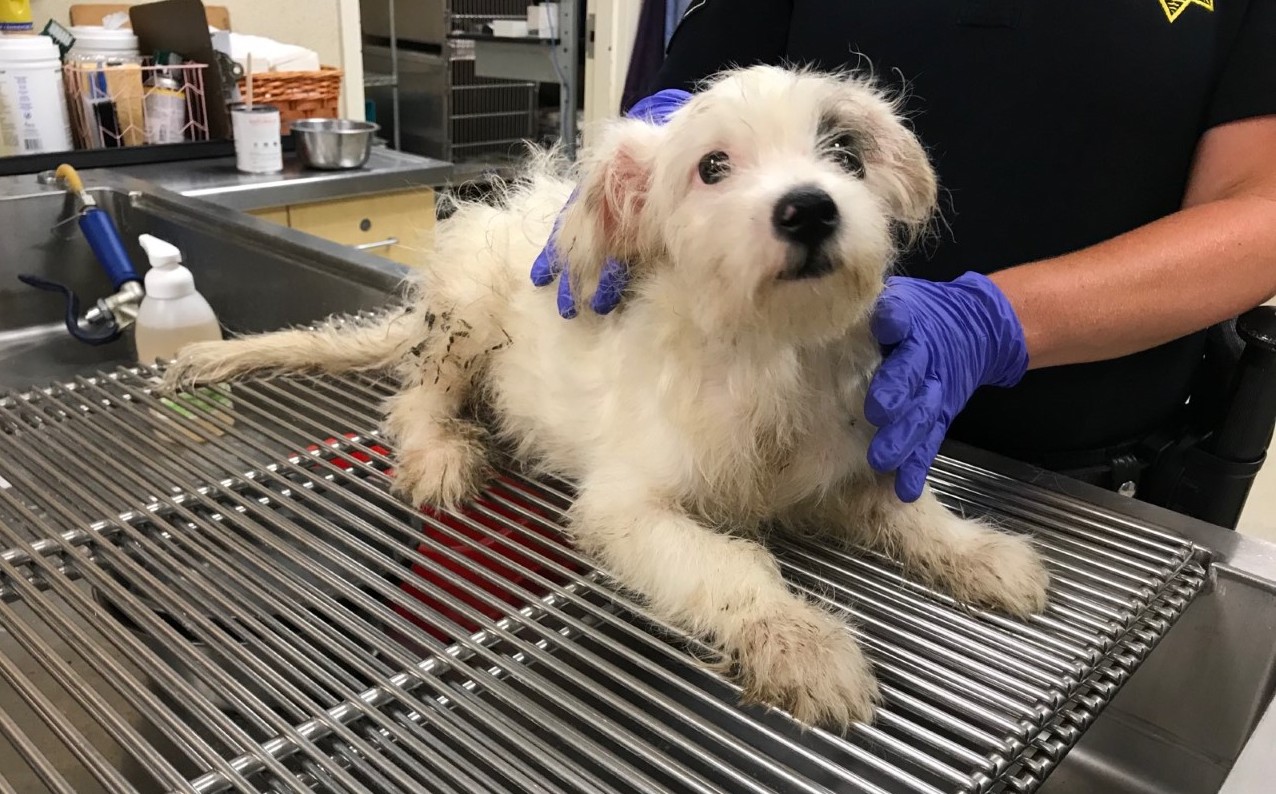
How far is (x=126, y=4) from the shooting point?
8.87ft

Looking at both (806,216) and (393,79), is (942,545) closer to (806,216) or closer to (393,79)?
(806,216)

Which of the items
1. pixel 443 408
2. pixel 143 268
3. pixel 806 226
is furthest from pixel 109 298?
pixel 806 226

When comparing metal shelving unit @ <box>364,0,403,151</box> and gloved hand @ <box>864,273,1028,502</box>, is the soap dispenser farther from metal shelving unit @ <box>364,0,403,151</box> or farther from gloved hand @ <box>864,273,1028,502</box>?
metal shelving unit @ <box>364,0,403,151</box>

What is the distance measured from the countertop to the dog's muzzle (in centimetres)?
163

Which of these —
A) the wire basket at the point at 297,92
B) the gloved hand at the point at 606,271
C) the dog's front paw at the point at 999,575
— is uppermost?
the gloved hand at the point at 606,271

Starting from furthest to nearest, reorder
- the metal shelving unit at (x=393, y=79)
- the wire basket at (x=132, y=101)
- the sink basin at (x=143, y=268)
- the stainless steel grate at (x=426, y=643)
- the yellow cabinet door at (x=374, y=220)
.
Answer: the metal shelving unit at (x=393, y=79)
the yellow cabinet door at (x=374, y=220)
the wire basket at (x=132, y=101)
the sink basin at (x=143, y=268)
the stainless steel grate at (x=426, y=643)

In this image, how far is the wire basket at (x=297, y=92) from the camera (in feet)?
8.59

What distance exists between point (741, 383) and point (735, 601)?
0.70 feet

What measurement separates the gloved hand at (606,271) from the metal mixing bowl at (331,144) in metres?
1.47

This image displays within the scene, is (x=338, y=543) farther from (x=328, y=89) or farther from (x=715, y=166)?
(x=328, y=89)

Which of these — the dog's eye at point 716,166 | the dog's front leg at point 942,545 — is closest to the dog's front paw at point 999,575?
the dog's front leg at point 942,545

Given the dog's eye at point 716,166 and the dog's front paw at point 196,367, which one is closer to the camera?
the dog's eye at point 716,166

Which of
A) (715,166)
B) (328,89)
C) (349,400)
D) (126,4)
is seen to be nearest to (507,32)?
(328,89)

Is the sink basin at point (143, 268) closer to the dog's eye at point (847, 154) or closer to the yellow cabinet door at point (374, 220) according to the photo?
the yellow cabinet door at point (374, 220)
